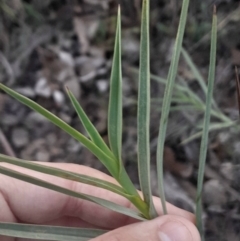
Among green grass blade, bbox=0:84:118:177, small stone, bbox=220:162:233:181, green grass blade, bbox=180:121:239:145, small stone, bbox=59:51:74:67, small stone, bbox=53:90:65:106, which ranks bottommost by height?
green grass blade, bbox=0:84:118:177

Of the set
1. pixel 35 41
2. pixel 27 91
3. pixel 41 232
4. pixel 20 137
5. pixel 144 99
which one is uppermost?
pixel 35 41

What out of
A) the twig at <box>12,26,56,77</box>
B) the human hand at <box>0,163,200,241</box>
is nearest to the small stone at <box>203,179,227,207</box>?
the human hand at <box>0,163,200,241</box>

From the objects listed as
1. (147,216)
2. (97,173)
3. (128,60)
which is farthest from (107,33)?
(147,216)

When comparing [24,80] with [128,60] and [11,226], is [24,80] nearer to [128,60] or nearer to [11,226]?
[128,60]

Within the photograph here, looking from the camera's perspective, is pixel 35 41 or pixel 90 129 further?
pixel 35 41

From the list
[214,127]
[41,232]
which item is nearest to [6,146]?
[214,127]

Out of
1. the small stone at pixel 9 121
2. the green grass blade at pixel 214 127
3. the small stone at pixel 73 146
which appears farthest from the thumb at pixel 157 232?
the small stone at pixel 9 121

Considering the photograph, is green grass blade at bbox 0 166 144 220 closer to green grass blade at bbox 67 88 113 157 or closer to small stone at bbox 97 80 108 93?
green grass blade at bbox 67 88 113 157

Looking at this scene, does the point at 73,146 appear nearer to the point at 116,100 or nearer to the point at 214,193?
the point at 214,193
